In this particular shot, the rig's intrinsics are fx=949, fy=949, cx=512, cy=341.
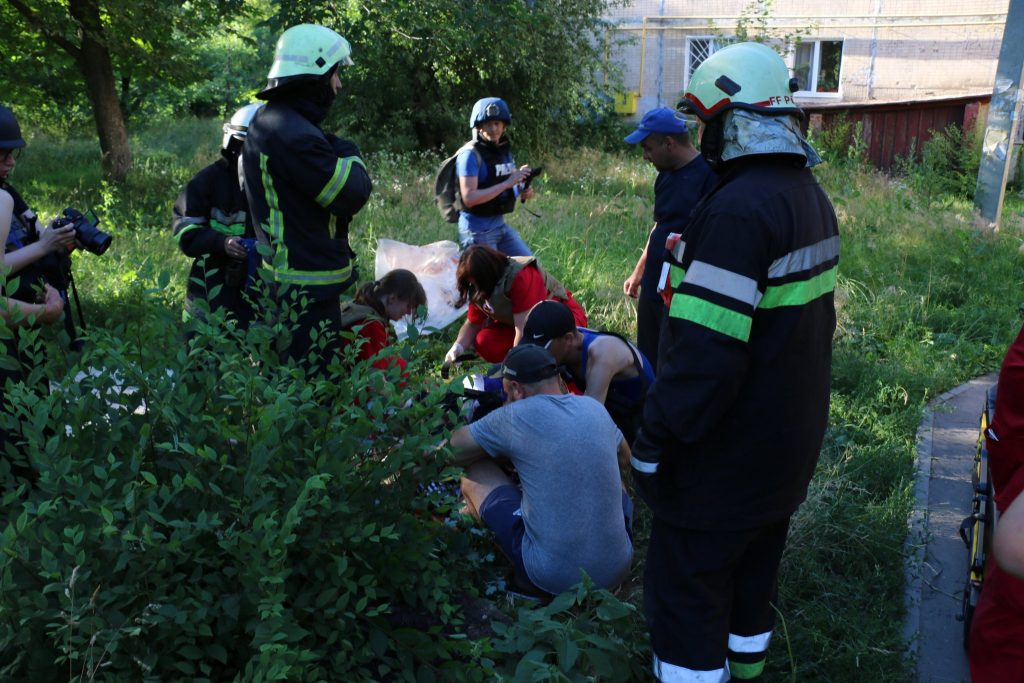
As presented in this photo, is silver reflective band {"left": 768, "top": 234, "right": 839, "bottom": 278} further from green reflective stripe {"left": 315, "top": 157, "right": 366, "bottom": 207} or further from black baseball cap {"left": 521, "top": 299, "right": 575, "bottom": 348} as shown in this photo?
green reflective stripe {"left": 315, "top": 157, "right": 366, "bottom": 207}

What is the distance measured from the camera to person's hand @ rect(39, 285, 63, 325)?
361 cm

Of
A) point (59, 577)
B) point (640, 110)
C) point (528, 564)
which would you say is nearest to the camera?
point (59, 577)

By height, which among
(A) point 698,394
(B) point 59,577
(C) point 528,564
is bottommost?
(C) point 528,564

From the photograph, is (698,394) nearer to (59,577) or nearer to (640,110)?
(59,577)

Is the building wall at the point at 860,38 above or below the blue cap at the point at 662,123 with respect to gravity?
below

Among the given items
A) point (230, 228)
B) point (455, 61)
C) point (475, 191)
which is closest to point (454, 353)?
point (475, 191)

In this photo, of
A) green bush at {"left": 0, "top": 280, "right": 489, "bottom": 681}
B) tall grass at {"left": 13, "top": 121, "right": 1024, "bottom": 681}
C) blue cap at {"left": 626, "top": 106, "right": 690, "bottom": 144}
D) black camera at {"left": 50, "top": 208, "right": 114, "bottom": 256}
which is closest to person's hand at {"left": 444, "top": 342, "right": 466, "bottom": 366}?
tall grass at {"left": 13, "top": 121, "right": 1024, "bottom": 681}

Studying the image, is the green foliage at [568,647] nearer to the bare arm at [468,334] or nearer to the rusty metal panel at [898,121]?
the bare arm at [468,334]

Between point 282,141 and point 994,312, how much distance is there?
5.91 meters

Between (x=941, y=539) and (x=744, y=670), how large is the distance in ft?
5.85

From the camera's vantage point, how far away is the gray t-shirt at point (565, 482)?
335 cm

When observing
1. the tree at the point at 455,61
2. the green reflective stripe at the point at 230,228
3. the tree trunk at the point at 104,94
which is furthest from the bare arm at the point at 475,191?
the tree at the point at 455,61

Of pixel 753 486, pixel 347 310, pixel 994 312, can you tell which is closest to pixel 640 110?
pixel 994 312

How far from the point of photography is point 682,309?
249cm
